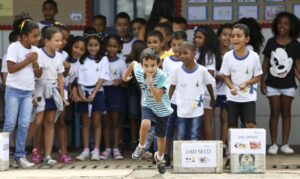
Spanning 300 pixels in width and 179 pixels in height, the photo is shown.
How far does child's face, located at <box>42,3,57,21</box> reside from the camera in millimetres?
11820

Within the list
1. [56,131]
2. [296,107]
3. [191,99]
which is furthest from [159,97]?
[296,107]

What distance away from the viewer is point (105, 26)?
12.0 m

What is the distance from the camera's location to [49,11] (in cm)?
1185

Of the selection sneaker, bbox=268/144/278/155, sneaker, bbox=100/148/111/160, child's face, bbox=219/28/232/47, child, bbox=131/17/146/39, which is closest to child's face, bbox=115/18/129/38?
child, bbox=131/17/146/39

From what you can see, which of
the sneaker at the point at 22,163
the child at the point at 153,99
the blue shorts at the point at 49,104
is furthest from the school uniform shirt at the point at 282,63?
the sneaker at the point at 22,163

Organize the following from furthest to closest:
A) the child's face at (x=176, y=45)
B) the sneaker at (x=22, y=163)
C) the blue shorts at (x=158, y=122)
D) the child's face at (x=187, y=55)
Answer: the child's face at (x=176, y=45)
the sneaker at (x=22, y=163)
the child's face at (x=187, y=55)
the blue shorts at (x=158, y=122)

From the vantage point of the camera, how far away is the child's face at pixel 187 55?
32.0ft

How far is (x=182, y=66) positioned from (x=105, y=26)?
2.42m

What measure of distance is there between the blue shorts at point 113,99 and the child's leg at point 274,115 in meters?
2.15

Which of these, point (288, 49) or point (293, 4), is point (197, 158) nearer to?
point (288, 49)

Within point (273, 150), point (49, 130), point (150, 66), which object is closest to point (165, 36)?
point (150, 66)

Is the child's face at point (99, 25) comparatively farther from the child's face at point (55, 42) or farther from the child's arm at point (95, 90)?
the child's face at point (55, 42)

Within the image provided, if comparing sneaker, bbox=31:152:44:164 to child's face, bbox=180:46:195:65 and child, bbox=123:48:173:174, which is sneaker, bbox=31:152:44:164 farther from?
child's face, bbox=180:46:195:65

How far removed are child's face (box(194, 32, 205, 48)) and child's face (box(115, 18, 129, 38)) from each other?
1436mm
